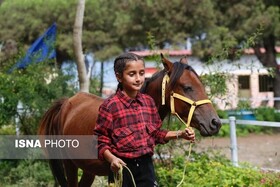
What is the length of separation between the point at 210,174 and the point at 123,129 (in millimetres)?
2684

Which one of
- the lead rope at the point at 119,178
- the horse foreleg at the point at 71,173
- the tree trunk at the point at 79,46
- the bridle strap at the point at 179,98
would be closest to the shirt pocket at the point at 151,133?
the lead rope at the point at 119,178

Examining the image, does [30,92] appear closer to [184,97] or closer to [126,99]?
[184,97]

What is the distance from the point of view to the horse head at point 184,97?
169 inches

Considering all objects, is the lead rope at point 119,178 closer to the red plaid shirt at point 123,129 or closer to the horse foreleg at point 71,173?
the red plaid shirt at point 123,129

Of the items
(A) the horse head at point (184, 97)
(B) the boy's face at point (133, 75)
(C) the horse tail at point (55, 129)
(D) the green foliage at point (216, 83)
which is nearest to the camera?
(B) the boy's face at point (133, 75)

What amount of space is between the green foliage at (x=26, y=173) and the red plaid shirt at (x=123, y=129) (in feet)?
14.6

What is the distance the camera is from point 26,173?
810 centimetres

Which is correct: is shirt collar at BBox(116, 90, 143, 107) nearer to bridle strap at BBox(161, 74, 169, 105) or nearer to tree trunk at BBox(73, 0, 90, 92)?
bridle strap at BBox(161, 74, 169, 105)

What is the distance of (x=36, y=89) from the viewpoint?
8.60 m

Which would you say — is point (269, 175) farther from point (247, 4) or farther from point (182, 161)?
point (247, 4)

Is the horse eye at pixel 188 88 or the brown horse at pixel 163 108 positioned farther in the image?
the horse eye at pixel 188 88

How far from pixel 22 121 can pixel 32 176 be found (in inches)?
44.0

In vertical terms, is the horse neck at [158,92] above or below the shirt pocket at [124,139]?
above

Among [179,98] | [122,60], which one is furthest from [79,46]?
[122,60]
